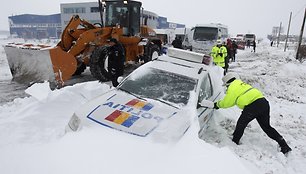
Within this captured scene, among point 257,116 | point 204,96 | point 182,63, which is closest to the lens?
→ point 204,96

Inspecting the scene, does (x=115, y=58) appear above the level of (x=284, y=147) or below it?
above

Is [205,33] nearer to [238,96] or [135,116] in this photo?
[238,96]

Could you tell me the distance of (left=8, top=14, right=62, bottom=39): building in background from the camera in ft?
233

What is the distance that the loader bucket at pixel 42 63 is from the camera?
8047 millimetres

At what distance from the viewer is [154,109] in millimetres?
3871

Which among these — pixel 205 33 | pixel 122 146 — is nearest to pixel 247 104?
pixel 122 146

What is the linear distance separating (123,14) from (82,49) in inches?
106

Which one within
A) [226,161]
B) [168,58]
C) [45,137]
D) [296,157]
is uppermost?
[168,58]

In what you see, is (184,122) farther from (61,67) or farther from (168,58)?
(61,67)

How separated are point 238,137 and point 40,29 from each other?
77407 mm

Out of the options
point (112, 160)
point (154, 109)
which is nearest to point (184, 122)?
point (154, 109)

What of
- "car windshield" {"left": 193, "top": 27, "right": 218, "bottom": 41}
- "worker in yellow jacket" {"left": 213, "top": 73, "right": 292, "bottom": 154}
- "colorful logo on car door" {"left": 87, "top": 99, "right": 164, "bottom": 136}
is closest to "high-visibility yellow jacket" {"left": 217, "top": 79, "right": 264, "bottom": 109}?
"worker in yellow jacket" {"left": 213, "top": 73, "right": 292, "bottom": 154}

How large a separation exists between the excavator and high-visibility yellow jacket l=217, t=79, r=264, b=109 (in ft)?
17.6

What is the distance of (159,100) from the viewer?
418 centimetres
